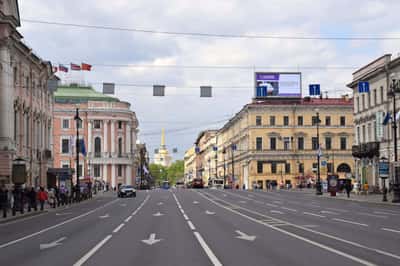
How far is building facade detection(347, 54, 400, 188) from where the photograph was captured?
70.9 m

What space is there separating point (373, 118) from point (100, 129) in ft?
228

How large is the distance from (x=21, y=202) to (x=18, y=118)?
18.3m

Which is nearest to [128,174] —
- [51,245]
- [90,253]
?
[51,245]

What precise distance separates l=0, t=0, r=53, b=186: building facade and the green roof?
51603mm

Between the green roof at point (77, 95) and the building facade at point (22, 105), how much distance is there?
2032 inches

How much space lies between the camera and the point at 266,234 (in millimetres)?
23641

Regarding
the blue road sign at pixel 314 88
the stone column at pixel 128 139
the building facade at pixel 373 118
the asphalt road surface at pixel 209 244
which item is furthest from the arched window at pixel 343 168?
the asphalt road surface at pixel 209 244

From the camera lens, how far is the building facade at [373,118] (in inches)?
2790

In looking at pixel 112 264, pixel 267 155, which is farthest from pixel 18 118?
pixel 267 155

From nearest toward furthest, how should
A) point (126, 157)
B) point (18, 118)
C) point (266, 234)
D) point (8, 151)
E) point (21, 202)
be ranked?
point (266, 234)
point (21, 202)
point (8, 151)
point (18, 118)
point (126, 157)

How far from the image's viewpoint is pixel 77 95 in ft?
444

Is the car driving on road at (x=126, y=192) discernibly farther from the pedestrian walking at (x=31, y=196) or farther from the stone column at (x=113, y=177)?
the stone column at (x=113, y=177)

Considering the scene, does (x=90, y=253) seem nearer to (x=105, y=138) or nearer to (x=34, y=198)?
(x=34, y=198)

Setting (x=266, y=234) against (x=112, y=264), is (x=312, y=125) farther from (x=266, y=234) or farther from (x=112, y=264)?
(x=112, y=264)
